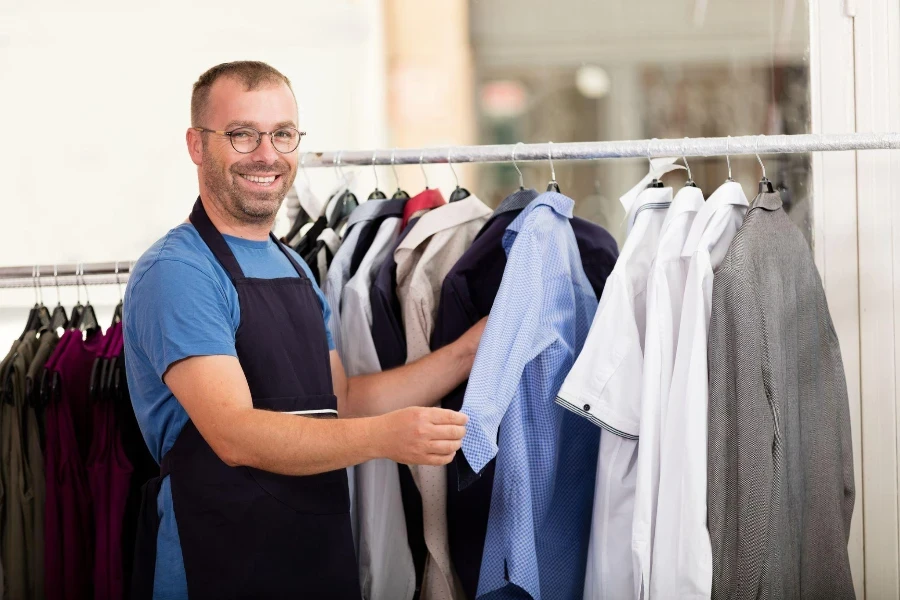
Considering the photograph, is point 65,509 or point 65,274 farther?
point 65,274

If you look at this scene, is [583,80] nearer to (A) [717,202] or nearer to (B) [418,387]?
(A) [717,202]

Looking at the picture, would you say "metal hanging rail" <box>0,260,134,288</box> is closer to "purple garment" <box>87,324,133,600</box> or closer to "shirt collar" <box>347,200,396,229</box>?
"purple garment" <box>87,324,133,600</box>

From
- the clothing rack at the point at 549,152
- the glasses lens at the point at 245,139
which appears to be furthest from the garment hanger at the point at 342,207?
the glasses lens at the point at 245,139

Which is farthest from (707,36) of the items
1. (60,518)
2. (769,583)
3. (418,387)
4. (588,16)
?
(60,518)

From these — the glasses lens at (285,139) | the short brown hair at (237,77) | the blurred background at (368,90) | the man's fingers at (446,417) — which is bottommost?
the man's fingers at (446,417)

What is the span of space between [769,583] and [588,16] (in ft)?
6.29

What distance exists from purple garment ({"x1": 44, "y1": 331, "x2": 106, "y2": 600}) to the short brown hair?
2.41 ft

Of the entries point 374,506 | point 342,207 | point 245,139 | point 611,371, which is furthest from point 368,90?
point 611,371

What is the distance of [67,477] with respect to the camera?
6.93 ft

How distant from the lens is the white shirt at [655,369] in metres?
1.78

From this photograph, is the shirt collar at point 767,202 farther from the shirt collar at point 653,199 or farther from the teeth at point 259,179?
the teeth at point 259,179

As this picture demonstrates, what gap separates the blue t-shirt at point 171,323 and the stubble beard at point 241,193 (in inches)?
2.5

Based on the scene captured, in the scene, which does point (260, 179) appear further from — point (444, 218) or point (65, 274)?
point (65, 274)

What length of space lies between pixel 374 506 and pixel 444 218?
678 mm
